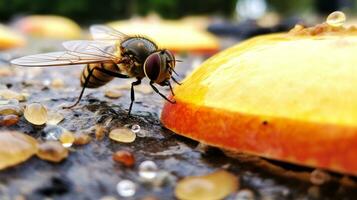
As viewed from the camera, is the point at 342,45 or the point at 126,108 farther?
the point at 126,108

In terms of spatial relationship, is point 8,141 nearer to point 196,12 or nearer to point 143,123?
point 143,123

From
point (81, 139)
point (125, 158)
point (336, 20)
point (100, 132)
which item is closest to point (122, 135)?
point (100, 132)

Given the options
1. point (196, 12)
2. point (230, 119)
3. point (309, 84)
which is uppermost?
point (309, 84)

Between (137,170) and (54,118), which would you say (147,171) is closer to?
(137,170)

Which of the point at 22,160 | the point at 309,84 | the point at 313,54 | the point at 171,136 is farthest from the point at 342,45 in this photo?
the point at 22,160

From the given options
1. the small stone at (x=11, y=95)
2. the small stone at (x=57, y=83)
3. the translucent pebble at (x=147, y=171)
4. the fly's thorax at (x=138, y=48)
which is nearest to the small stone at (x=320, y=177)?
the translucent pebble at (x=147, y=171)

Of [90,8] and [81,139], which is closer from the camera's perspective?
[81,139]

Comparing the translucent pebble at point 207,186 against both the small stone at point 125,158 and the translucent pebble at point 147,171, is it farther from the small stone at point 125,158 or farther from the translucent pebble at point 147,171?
the small stone at point 125,158
